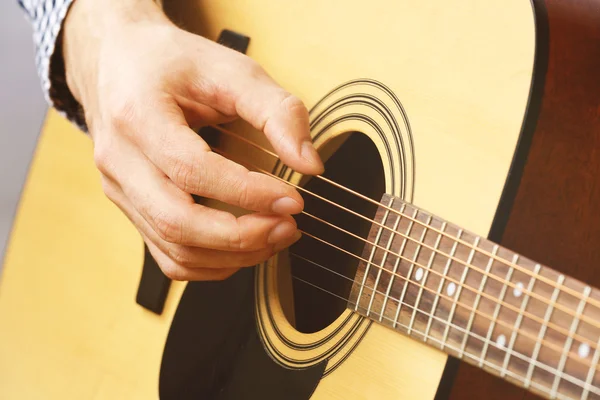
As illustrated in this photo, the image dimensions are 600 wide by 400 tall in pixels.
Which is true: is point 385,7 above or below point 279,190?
above

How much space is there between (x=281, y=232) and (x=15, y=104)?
1.30 metres

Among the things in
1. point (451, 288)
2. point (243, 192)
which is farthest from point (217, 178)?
point (451, 288)

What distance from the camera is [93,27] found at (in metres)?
0.69

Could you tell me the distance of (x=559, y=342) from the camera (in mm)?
430

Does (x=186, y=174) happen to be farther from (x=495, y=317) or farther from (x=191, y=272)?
(x=495, y=317)

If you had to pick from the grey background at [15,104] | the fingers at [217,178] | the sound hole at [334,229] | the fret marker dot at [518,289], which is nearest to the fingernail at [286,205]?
the fingers at [217,178]

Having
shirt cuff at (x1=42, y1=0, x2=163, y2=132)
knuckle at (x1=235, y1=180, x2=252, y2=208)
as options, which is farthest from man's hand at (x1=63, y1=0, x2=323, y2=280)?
shirt cuff at (x1=42, y1=0, x2=163, y2=132)

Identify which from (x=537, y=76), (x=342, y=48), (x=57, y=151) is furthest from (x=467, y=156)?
(x=57, y=151)

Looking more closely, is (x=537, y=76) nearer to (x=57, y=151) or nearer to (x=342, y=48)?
(x=342, y=48)

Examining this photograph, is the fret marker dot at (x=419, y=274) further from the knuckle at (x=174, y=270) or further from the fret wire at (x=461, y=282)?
the knuckle at (x=174, y=270)

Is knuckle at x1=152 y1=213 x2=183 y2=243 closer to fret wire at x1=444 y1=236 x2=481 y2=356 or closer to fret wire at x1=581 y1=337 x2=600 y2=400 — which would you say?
fret wire at x1=444 y1=236 x2=481 y2=356

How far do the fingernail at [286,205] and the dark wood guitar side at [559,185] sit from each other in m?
0.18

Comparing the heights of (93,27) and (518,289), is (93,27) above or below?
above

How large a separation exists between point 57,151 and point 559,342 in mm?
800
